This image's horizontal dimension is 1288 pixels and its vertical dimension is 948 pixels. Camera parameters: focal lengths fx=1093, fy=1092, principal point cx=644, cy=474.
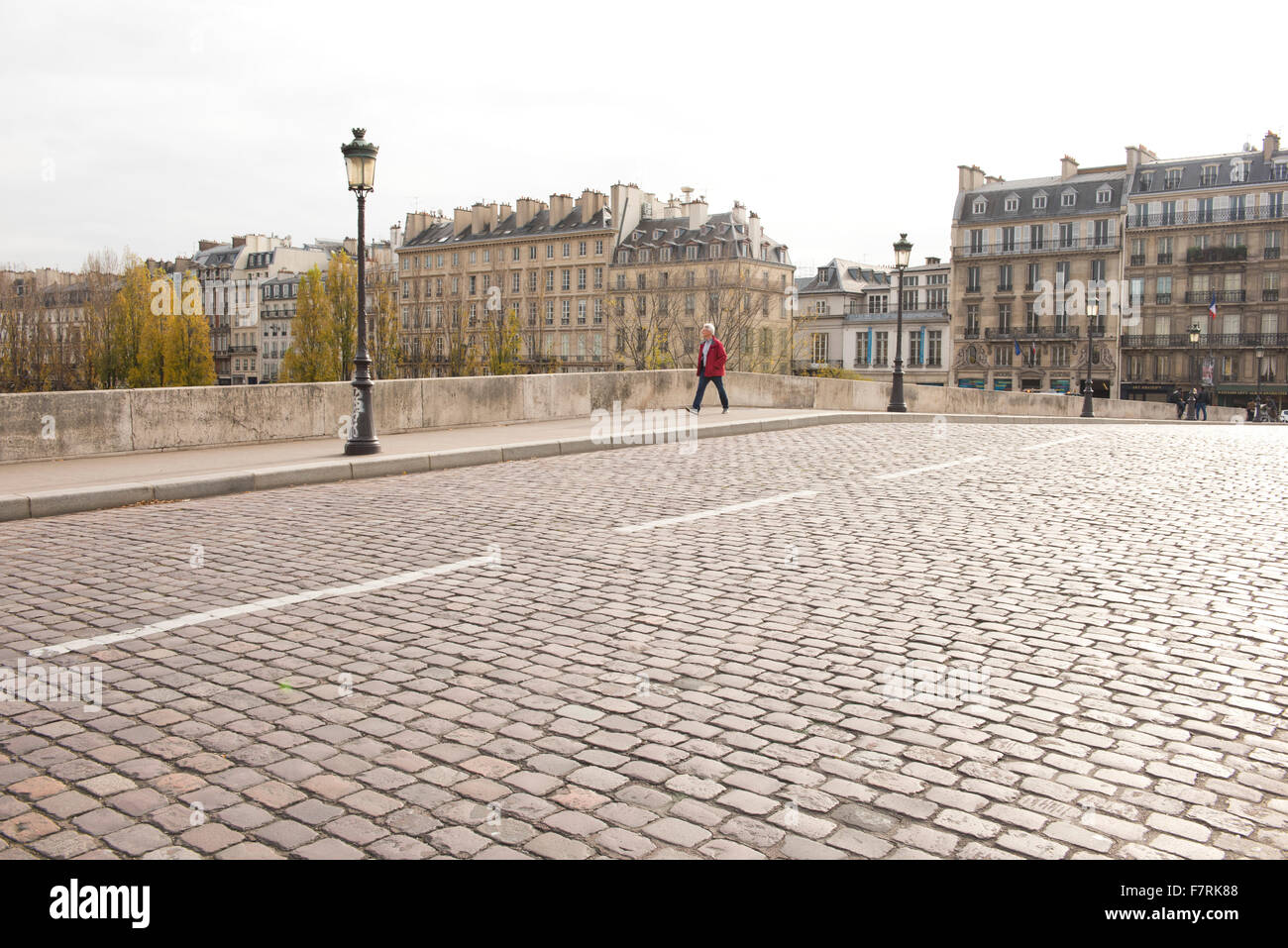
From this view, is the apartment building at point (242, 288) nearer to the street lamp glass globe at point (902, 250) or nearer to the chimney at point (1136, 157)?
the chimney at point (1136, 157)

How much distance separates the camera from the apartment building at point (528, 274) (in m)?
95.4

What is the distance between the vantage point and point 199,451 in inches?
538

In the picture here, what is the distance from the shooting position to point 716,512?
361 inches

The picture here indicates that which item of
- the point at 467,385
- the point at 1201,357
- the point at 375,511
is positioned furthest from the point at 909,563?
the point at 1201,357

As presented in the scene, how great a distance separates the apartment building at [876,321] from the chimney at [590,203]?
20.5 metres

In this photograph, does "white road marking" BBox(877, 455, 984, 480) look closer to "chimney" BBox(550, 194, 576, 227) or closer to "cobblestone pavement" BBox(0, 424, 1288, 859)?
"cobblestone pavement" BBox(0, 424, 1288, 859)

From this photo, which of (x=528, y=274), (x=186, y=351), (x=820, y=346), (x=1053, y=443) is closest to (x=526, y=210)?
(x=528, y=274)

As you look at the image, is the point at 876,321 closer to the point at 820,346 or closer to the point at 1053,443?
the point at 820,346

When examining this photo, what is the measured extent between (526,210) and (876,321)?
3375 cm

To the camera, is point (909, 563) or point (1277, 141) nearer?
point (909, 563)

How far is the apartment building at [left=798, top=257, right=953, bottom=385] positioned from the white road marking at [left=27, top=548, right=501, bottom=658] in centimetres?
8953
